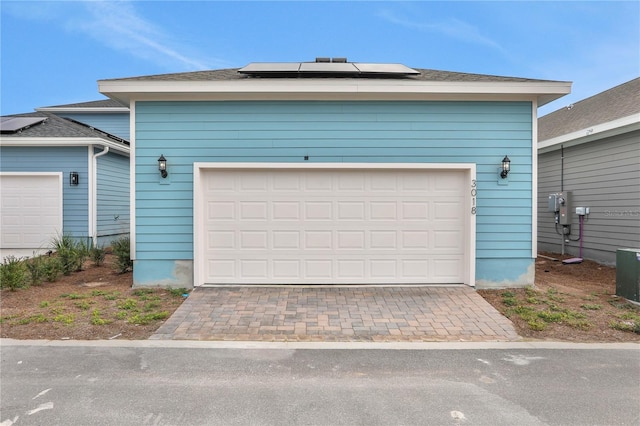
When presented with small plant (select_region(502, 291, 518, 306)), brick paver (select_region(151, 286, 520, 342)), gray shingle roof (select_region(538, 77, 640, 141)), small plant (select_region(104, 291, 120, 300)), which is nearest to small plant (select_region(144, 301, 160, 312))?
brick paver (select_region(151, 286, 520, 342))

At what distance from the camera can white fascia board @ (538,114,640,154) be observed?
757 centimetres

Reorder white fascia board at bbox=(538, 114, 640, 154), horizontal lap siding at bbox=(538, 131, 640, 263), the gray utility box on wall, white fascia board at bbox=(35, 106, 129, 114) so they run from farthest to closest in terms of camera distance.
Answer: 1. white fascia board at bbox=(35, 106, 129, 114)
2. horizontal lap siding at bbox=(538, 131, 640, 263)
3. white fascia board at bbox=(538, 114, 640, 154)
4. the gray utility box on wall

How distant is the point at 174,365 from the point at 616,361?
447 centimetres

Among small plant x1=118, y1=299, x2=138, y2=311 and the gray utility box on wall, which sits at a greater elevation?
the gray utility box on wall

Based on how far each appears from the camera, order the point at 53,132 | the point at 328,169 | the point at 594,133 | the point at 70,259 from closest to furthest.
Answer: the point at 328,169
the point at 70,259
the point at 594,133
the point at 53,132

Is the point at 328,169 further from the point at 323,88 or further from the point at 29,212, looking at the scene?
the point at 29,212

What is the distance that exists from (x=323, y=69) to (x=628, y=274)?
6.14 meters

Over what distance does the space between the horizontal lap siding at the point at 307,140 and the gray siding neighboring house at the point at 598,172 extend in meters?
3.63

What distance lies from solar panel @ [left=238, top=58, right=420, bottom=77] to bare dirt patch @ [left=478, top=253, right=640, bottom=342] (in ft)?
14.2

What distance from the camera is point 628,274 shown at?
5551 millimetres

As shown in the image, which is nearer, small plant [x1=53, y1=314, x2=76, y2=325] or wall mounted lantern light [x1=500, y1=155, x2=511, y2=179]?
small plant [x1=53, y1=314, x2=76, y2=325]

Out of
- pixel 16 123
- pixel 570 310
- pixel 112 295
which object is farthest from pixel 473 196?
pixel 16 123

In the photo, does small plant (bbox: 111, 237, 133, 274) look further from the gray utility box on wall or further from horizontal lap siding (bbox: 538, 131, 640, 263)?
horizontal lap siding (bbox: 538, 131, 640, 263)

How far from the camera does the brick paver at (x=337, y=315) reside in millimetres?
4320
